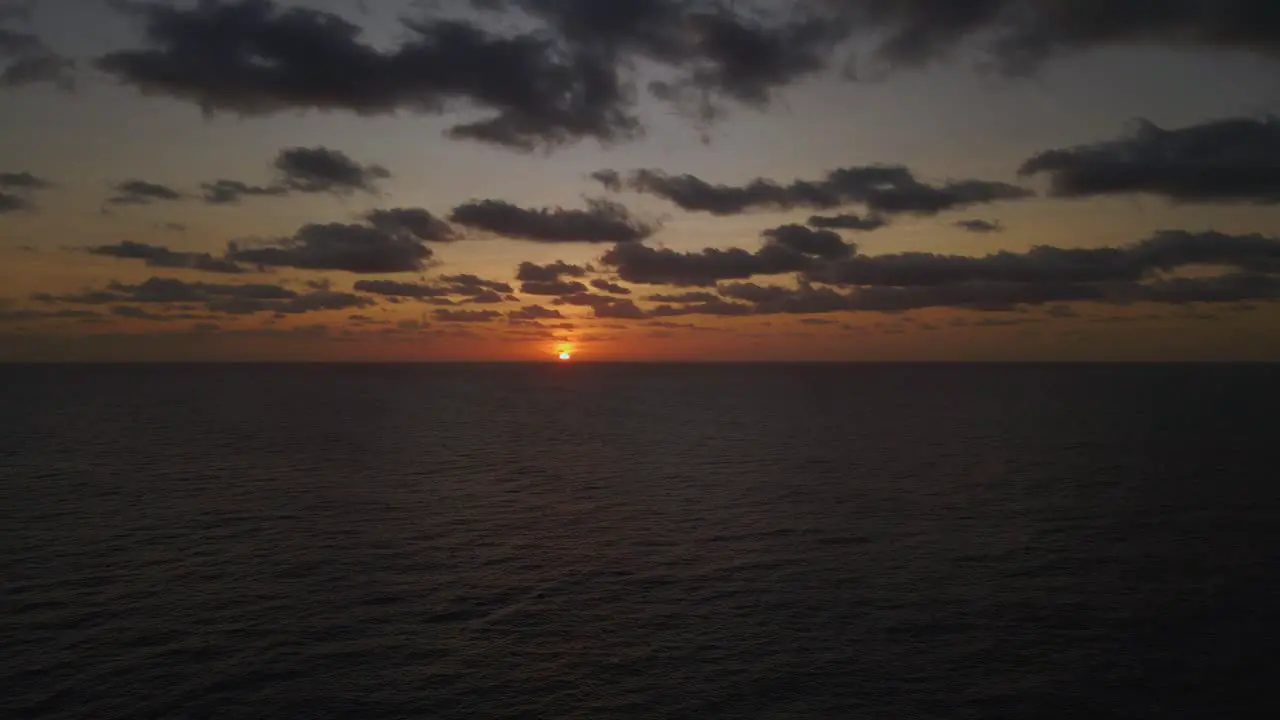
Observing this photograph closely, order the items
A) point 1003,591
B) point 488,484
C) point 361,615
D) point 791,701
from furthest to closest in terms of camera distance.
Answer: point 488,484 → point 1003,591 → point 361,615 → point 791,701

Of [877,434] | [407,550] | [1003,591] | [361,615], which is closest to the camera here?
[361,615]

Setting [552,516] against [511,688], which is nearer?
[511,688]

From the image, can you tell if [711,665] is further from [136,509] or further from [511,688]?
[136,509]

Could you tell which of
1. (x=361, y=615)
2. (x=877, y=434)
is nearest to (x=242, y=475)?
(x=361, y=615)

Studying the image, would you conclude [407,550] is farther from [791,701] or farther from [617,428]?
[617,428]

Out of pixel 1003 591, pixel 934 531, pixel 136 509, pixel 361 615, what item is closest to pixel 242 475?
pixel 136 509

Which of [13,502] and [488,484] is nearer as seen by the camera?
[13,502]
